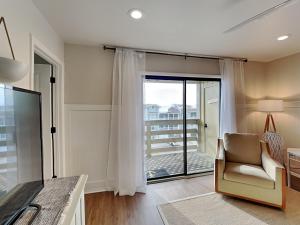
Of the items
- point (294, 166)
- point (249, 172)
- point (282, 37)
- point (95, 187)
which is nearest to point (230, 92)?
point (282, 37)

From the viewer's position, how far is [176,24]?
217 centimetres

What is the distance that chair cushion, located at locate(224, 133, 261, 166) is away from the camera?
2.78m

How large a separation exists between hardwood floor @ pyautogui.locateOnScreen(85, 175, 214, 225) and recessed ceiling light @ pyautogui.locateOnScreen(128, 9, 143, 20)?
238 cm

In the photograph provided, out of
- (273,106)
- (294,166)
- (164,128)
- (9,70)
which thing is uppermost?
(9,70)

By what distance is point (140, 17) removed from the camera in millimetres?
1988

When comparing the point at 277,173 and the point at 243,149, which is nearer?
the point at 277,173

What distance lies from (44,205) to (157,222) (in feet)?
4.62

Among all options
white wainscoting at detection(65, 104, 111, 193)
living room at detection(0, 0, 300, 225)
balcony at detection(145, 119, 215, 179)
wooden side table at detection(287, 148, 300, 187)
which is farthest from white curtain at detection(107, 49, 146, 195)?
wooden side table at detection(287, 148, 300, 187)

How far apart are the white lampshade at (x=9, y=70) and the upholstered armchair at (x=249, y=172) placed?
→ 255 centimetres

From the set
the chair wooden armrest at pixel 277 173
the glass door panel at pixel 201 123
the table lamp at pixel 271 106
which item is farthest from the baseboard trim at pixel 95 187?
the table lamp at pixel 271 106

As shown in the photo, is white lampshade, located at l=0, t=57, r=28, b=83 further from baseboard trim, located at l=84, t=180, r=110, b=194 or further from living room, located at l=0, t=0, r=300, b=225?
baseboard trim, located at l=84, t=180, r=110, b=194

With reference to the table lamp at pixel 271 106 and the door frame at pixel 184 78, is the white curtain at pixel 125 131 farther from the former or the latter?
the table lamp at pixel 271 106

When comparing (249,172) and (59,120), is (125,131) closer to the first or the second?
(59,120)

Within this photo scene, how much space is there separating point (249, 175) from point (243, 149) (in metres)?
0.56
